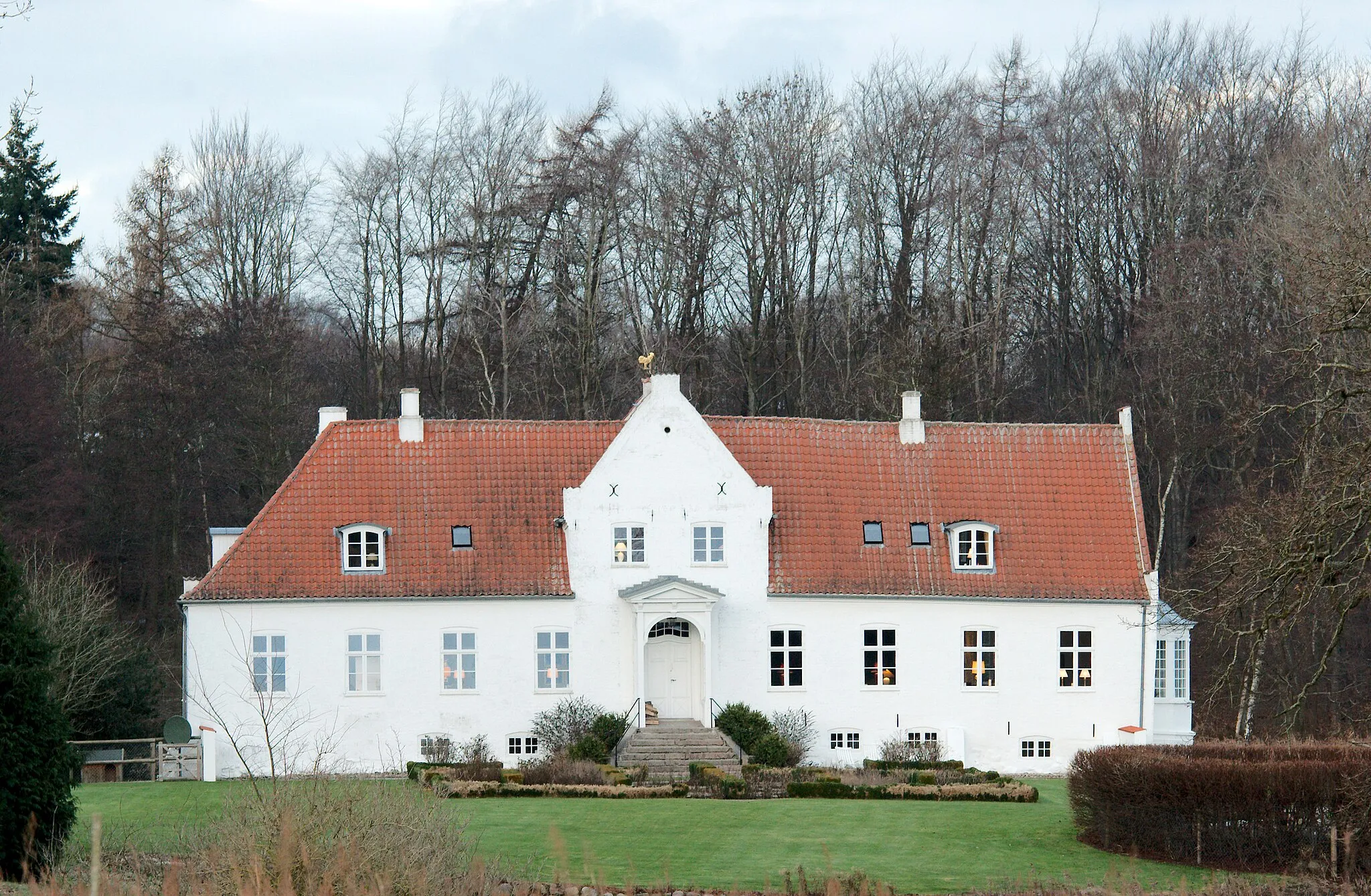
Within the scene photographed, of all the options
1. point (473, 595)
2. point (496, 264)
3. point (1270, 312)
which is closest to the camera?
point (473, 595)

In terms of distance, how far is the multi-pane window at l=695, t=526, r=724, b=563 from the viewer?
3484cm

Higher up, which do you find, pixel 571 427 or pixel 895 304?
pixel 895 304

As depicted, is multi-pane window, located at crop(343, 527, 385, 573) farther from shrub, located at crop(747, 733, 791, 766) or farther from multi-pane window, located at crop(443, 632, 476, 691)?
shrub, located at crop(747, 733, 791, 766)

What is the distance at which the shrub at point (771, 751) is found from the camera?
31.7 m

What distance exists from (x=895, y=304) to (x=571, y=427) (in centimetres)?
1629

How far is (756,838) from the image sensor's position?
23.0m

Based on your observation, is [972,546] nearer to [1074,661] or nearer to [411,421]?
[1074,661]

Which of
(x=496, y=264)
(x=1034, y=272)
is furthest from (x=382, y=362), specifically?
(x=1034, y=272)

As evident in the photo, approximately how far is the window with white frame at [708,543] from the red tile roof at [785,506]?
1225 mm

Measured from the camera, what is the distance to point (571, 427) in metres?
36.5

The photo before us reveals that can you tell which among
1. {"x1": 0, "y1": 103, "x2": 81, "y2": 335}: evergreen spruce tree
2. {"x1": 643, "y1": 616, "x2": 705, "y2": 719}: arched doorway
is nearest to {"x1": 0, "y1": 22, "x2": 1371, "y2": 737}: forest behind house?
{"x1": 0, "y1": 103, "x2": 81, "y2": 335}: evergreen spruce tree

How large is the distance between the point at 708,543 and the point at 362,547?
7.12 meters

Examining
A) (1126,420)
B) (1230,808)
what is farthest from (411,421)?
(1230,808)

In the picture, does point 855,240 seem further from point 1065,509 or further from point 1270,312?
point 1065,509
